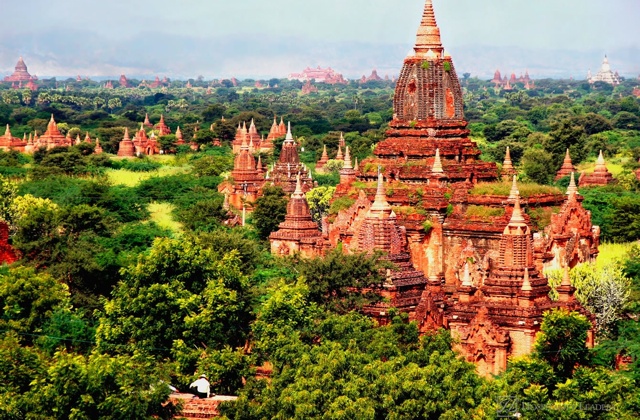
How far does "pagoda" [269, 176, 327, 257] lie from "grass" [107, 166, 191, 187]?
21.2 meters

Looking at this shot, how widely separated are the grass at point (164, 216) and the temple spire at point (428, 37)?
12.1 m

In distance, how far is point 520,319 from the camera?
39.5 metres

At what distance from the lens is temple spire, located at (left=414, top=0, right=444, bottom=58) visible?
178 ft

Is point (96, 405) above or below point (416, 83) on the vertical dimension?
below

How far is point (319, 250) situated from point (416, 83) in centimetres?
648

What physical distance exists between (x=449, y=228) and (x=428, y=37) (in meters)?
8.20

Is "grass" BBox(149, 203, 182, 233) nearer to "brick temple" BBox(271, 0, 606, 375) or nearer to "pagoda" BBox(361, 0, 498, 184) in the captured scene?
"brick temple" BBox(271, 0, 606, 375)

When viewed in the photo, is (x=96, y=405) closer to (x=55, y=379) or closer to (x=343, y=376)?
(x=55, y=379)

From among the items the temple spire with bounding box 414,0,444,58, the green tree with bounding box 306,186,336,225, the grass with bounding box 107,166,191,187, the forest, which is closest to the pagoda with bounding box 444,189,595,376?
the forest

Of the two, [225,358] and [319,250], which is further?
[319,250]

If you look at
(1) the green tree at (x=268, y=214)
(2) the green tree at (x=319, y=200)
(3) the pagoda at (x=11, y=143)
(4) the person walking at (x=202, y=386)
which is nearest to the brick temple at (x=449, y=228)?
(1) the green tree at (x=268, y=214)

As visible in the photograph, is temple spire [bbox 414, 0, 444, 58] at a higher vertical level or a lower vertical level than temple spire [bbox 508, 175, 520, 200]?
higher

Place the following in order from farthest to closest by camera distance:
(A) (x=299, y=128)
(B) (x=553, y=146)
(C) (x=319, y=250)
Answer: (A) (x=299, y=128), (B) (x=553, y=146), (C) (x=319, y=250)

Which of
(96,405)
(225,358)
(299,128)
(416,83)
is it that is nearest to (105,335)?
(225,358)
